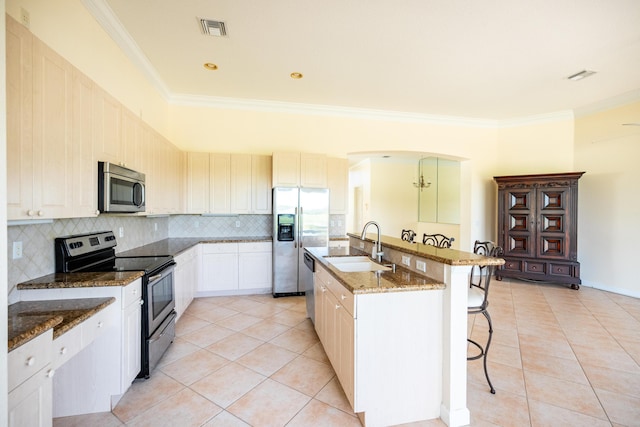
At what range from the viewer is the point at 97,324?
67.3 inches

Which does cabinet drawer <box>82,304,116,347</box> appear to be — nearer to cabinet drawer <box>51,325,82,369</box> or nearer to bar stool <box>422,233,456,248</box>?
cabinet drawer <box>51,325,82,369</box>

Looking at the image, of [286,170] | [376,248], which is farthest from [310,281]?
[286,170]

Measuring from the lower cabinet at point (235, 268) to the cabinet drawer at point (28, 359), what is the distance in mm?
2938

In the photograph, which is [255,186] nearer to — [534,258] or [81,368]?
[81,368]

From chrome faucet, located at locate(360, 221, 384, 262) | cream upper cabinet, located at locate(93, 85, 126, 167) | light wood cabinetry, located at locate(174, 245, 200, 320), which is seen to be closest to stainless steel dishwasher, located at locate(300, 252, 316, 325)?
chrome faucet, located at locate(360, 221, 384, 262)

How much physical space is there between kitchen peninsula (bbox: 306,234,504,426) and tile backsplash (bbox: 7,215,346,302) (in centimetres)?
210

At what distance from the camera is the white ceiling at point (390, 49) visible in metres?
2.52

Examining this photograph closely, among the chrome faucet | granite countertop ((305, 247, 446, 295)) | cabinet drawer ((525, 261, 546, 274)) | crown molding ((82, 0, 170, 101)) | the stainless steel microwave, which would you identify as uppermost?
crown molding ((82, 0, 170, 101))

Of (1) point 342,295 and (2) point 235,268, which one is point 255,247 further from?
(1) point 342,295

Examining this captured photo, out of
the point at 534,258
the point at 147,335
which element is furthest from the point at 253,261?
the point at 534,258

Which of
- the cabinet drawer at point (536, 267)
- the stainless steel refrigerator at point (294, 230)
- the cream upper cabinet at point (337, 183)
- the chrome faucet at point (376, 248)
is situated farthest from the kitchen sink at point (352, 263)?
the cabinet drawer at point (536, 267)

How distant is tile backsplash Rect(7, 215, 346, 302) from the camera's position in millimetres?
1814

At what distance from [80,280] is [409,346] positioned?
2230 millimetres

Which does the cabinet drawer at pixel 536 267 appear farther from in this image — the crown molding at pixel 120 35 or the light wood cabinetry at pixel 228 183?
the crown molding at pixel 120 35
